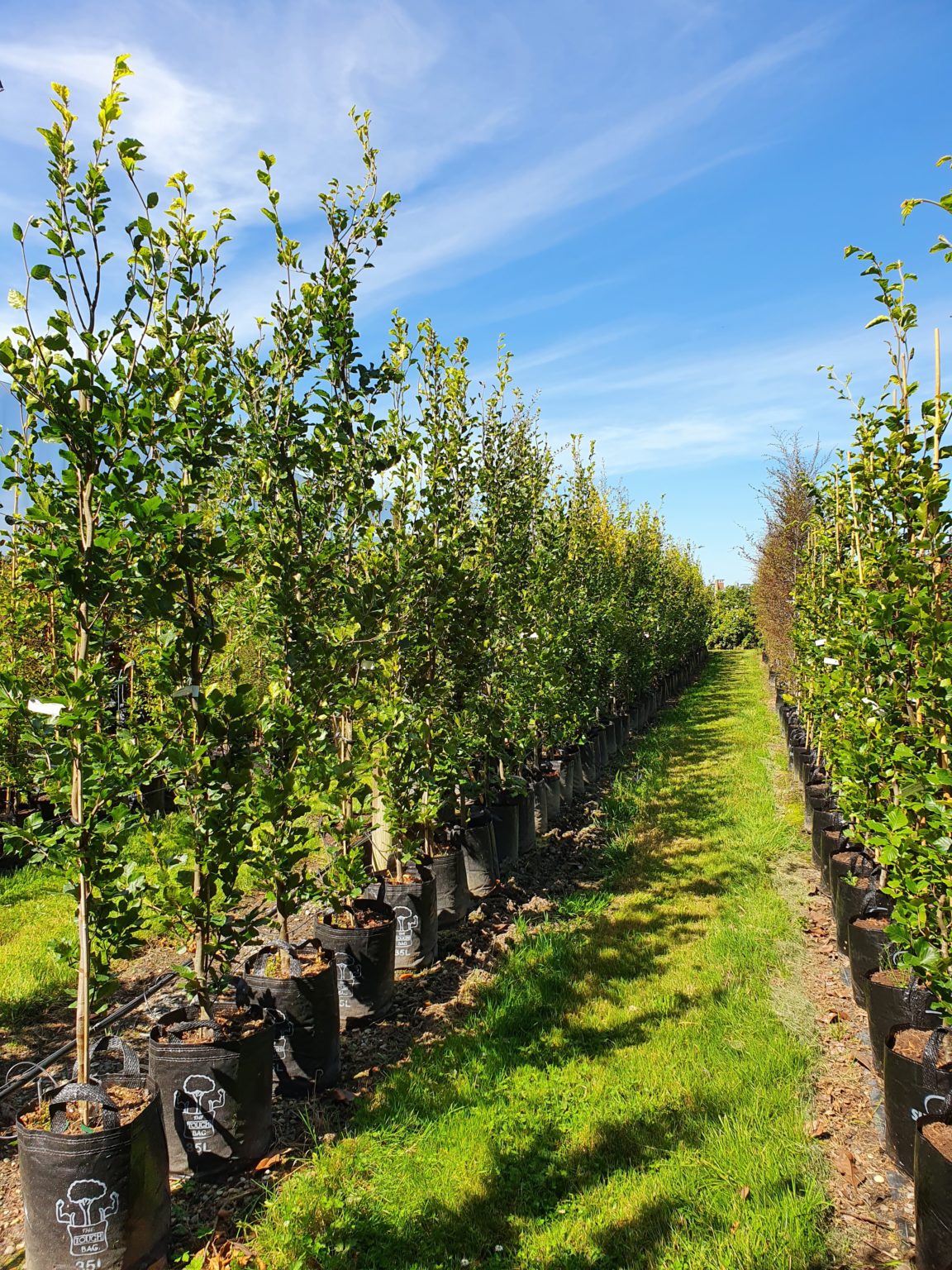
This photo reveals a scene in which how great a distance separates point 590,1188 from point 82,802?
2.20 m

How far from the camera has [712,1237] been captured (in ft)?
8.36

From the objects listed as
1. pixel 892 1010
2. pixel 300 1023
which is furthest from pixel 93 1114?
pixel 892 1010

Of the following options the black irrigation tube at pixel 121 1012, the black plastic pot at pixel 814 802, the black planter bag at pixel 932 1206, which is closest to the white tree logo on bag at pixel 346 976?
the black irrigation tube at pixel 121 1012

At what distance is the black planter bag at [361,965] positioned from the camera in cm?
392

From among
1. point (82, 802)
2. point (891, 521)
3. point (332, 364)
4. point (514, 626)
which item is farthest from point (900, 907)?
point (514, 626)

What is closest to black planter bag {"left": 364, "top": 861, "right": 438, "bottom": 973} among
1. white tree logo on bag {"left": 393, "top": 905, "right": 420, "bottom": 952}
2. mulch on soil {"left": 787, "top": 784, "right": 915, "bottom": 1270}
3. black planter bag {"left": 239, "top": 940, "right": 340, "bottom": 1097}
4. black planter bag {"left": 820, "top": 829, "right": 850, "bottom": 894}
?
white tree logo on bag {"left": 393, "top": 905, "right": 420, "bottom": 952}

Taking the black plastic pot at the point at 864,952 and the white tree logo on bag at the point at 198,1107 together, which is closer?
the white tree logo on bag at the point at 198,1107

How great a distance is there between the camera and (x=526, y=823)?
685 centimetres

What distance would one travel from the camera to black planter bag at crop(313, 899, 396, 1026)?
3.92 meters

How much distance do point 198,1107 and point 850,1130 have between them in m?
2.50

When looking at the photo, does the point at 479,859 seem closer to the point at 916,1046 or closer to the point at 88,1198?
the point at 916,1046

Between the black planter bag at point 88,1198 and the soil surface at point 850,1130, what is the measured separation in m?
2.16

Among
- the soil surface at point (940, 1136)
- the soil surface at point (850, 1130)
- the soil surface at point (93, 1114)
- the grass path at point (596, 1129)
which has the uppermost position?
the soil surface at point (93, 1114)

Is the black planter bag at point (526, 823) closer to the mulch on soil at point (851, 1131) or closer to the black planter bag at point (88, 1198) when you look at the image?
the mulch on soil at point (851, 1131)
